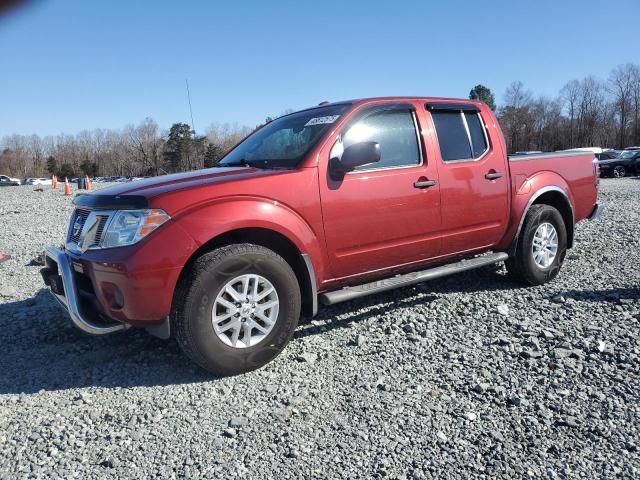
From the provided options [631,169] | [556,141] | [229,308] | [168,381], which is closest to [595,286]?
[229,308]

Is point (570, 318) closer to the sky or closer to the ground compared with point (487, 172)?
closer to the ground

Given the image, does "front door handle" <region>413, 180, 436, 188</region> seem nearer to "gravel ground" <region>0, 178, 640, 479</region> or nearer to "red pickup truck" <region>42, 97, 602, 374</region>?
"red pickup truck" <region>42, 97, 602, 374</region>

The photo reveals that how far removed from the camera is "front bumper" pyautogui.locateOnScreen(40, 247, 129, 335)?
3.23 meters

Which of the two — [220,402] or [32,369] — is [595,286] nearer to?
[220,402]

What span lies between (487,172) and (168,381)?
3.32m

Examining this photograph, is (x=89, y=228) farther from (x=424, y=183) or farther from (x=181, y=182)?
(x=424, y=183)

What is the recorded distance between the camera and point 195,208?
10.7 ft

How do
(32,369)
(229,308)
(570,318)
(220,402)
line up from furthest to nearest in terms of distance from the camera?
(570,318), (32,369), (229,308), (220,402)

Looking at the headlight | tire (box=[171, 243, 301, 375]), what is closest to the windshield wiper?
tire (box=[171, 243, 301, 375])

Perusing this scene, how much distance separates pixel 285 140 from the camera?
4.30 metres

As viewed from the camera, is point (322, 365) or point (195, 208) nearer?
point (195, 208)

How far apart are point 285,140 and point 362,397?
2.28m

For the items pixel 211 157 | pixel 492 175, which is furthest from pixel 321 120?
pixel 211 157

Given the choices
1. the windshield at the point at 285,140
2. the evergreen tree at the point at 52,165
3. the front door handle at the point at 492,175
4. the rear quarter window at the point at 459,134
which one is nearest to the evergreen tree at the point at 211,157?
the windshield at the point at 285,140
